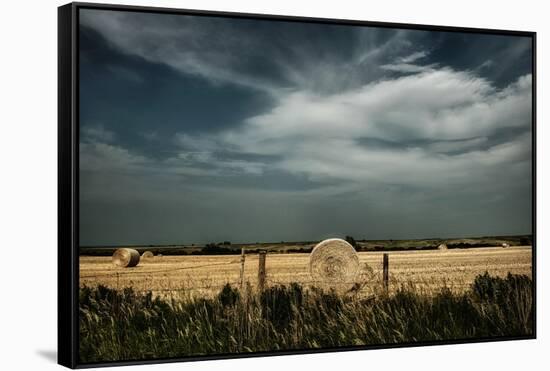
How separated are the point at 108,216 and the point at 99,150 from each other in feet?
2.13

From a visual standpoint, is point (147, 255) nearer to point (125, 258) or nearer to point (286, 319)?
point (125, 258)

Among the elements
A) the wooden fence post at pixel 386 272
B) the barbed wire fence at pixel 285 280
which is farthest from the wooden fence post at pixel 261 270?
the wooden fence post at pixel 386 272

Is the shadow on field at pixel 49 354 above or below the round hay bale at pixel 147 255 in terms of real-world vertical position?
below

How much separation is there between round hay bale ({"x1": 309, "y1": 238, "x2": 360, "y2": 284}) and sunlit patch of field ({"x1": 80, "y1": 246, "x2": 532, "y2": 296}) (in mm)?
76

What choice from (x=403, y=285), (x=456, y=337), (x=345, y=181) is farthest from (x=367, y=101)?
(x=456, y=337)

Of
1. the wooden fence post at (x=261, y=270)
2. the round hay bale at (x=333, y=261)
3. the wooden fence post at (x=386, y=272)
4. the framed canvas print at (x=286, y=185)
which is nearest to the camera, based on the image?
the framed canvas print at (x=286, y=185)

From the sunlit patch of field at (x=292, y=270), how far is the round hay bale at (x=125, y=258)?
2.0 inches

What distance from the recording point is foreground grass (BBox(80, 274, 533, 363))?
10.3 m

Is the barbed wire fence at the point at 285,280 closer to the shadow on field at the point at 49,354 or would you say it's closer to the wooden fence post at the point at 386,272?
the wooden fence post at the point at 386,272

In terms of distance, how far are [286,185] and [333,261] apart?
3.16 ft

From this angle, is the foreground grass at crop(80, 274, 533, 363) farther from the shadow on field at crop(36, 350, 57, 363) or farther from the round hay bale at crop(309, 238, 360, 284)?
the shadow on field at crop(36, 350, 57, 363)

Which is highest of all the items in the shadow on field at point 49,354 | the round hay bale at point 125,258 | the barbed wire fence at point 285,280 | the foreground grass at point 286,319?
the round hay bale at point 125,258

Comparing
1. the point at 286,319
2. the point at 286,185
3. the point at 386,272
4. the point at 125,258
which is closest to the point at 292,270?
the point at 286,319

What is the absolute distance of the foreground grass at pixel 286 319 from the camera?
33.8 ft
